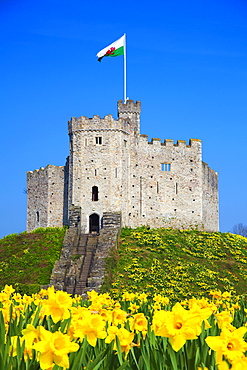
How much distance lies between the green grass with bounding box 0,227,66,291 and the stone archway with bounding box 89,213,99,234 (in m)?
2.44

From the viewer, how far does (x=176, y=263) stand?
118ft

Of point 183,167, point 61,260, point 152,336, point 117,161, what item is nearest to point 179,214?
point 183,167

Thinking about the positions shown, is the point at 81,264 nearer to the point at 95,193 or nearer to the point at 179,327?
the point at 95,193

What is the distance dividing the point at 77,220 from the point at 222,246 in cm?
1188

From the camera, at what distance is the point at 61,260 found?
3547 cm

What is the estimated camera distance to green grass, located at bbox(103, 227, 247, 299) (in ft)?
105

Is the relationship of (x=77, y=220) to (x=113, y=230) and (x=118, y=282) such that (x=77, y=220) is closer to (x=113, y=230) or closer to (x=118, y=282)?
(x=113, y=230)

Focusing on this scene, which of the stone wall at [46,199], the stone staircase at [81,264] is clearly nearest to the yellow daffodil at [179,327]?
the stone staircase at [81,264]

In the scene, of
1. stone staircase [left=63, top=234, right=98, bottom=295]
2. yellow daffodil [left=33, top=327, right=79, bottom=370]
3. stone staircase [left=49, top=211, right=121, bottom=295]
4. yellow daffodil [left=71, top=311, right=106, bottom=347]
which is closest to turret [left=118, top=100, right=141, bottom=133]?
stone staircase [left=49, top=211, right=121, bottom=295]

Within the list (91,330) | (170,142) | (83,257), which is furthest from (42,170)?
(91,330)

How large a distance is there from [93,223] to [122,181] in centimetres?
431

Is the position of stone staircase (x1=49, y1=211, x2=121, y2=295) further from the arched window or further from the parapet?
the parapet

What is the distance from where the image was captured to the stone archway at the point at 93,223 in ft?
141

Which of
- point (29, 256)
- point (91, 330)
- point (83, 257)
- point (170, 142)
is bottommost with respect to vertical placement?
point (91, 330)
